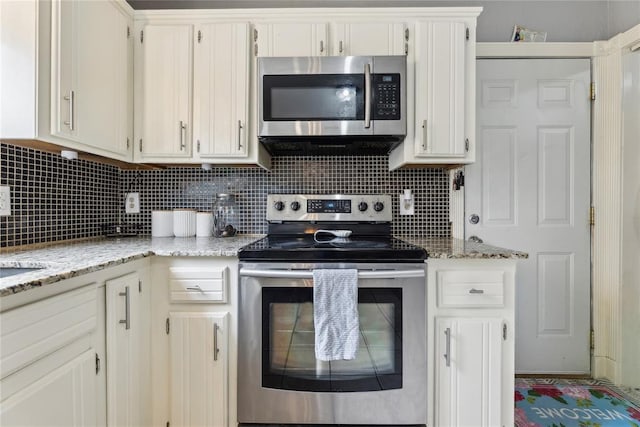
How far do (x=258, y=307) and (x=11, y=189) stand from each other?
121cm

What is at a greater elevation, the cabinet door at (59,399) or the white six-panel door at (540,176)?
the white six-panel door at (540,176)

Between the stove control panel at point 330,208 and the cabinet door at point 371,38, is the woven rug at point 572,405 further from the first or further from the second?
the cabinet door at point 371,38

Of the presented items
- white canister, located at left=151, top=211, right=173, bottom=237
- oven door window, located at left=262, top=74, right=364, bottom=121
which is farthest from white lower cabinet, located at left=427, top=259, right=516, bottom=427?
white canister, located at left=151, top=211, right=173, bottom=237

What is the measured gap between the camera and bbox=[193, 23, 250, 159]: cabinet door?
5.89 feet

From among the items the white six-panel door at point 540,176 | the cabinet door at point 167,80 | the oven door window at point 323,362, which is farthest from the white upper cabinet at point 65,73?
the white six-panel door at point 540,176

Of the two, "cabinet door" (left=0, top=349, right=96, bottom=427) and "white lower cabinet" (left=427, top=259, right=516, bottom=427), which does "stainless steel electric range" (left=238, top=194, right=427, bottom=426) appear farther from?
"cabinet door" (left=0, top=349, right=96, bottom=427)

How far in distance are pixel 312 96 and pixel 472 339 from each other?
4.61ft

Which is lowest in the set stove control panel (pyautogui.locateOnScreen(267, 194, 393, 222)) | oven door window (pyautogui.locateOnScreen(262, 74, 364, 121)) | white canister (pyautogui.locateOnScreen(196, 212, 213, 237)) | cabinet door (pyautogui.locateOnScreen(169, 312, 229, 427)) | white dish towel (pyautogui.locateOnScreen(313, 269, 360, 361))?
cabinet door (pyautogui.locateOnScreen(169, 312, 229, 427))

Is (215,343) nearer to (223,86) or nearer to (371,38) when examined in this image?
(223,86)

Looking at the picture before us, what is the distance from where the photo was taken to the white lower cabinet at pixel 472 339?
57.5 inches

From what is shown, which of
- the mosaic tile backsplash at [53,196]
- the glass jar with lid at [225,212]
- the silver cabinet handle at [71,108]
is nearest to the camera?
the silver cabinet handle at [71,108]

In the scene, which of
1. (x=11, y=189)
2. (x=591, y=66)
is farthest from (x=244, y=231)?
(x=591, y=66)

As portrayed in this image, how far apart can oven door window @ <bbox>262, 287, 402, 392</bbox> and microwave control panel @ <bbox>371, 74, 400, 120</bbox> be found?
3.01 ft

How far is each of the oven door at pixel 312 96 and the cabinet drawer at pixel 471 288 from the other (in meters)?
0.83
